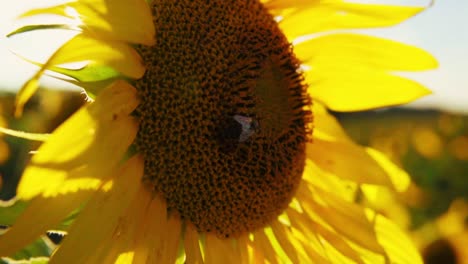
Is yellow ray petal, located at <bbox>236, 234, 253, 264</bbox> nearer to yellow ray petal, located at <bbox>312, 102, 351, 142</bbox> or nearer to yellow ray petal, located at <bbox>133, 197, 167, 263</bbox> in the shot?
yellow ray petal, located at <bbox>133, 197, 167, 263</bbox>

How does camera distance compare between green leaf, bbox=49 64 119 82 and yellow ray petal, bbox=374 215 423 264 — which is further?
yellow ray petal, bbox=374 215 423 264

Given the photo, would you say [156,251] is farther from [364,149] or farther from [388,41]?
[388,41]

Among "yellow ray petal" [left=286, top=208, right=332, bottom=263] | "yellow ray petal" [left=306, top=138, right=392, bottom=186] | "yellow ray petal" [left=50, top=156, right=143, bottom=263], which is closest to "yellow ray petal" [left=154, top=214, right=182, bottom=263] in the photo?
"yellow ray petal" [left=50, top=156, right=143, bottom=263]

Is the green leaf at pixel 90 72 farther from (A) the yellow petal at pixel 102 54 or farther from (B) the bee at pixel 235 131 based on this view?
(B) the bee at pixel 235 131

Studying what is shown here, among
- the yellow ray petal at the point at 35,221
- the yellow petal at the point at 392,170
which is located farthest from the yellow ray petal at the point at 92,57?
the yellow petal at the point at 392,170

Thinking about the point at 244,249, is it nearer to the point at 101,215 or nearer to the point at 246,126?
the point at 246,126

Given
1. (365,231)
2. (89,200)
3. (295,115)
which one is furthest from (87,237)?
(365,231)

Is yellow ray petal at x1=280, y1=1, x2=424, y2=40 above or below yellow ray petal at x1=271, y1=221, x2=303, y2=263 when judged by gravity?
above

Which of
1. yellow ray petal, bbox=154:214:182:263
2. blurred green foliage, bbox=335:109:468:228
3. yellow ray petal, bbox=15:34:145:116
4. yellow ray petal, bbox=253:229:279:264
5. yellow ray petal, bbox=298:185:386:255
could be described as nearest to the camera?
yellow ray petal, bbox=15:34:145:116
